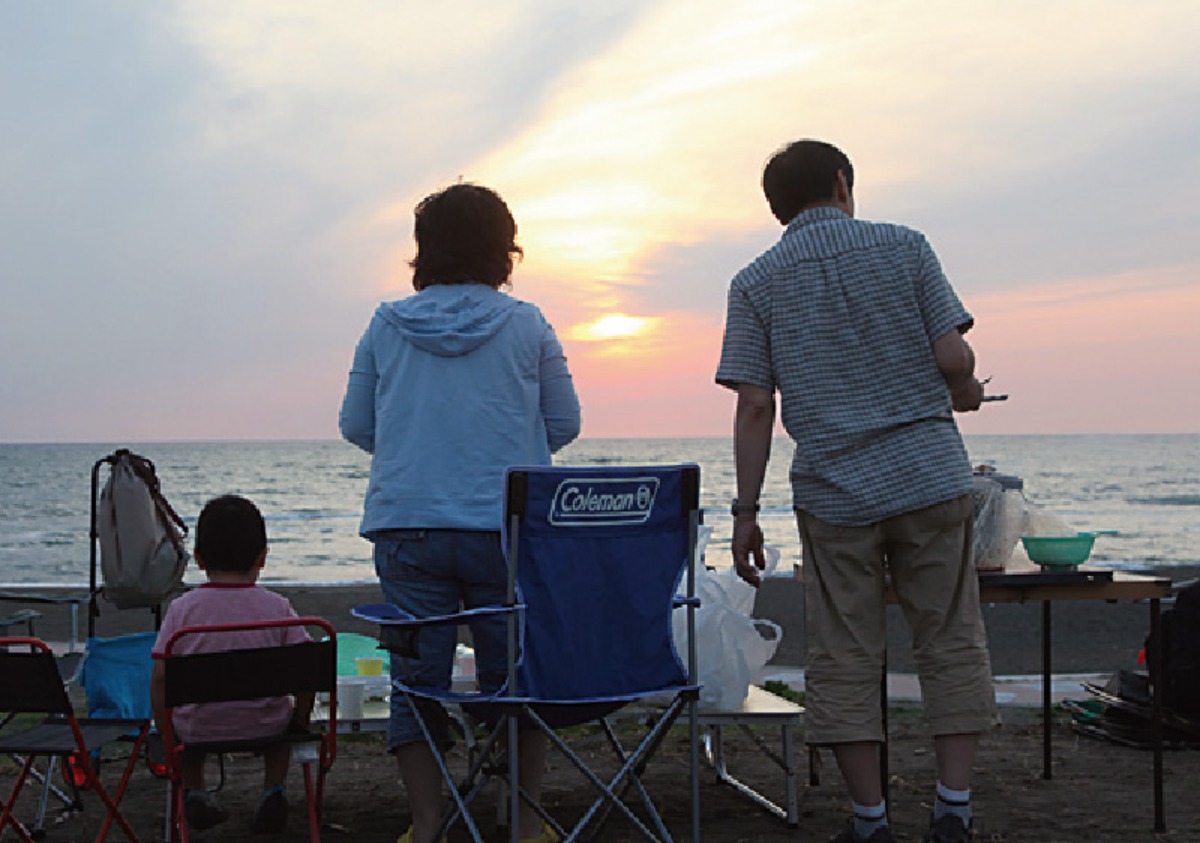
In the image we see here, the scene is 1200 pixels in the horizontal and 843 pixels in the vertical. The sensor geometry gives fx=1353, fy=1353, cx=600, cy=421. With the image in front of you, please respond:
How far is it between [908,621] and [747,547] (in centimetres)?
43

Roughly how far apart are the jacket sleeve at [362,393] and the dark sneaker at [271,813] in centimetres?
115

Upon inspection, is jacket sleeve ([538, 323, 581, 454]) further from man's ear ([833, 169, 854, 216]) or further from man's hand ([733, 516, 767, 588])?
man's ear ([833, 169, 854, 216])

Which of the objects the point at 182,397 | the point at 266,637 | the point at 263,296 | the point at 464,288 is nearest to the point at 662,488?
the point at 464,288

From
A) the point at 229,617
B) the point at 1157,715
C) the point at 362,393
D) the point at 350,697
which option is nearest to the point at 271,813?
the point at 350,697

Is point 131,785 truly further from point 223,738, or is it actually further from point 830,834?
point 830,834

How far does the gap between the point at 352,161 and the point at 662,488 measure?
11.2 m

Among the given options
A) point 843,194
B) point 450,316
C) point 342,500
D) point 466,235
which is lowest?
point 342,500

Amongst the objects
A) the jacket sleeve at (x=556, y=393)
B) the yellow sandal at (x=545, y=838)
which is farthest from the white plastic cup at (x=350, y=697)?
the jacket sleeve at (x=556, y=393)

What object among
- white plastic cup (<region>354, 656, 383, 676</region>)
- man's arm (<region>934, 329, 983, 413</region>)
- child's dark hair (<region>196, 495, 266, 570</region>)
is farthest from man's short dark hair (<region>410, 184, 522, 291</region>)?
white plastic cup (<region>354, 656, 383, 676</region>)

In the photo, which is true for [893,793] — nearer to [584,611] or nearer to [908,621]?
[908,621]

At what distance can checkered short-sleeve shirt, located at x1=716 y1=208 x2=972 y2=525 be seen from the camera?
3146 mm

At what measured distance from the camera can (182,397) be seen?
153 ft

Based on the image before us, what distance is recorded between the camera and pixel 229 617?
11.3 ft

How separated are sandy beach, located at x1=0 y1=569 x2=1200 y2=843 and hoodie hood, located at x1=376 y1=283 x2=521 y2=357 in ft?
4.93
